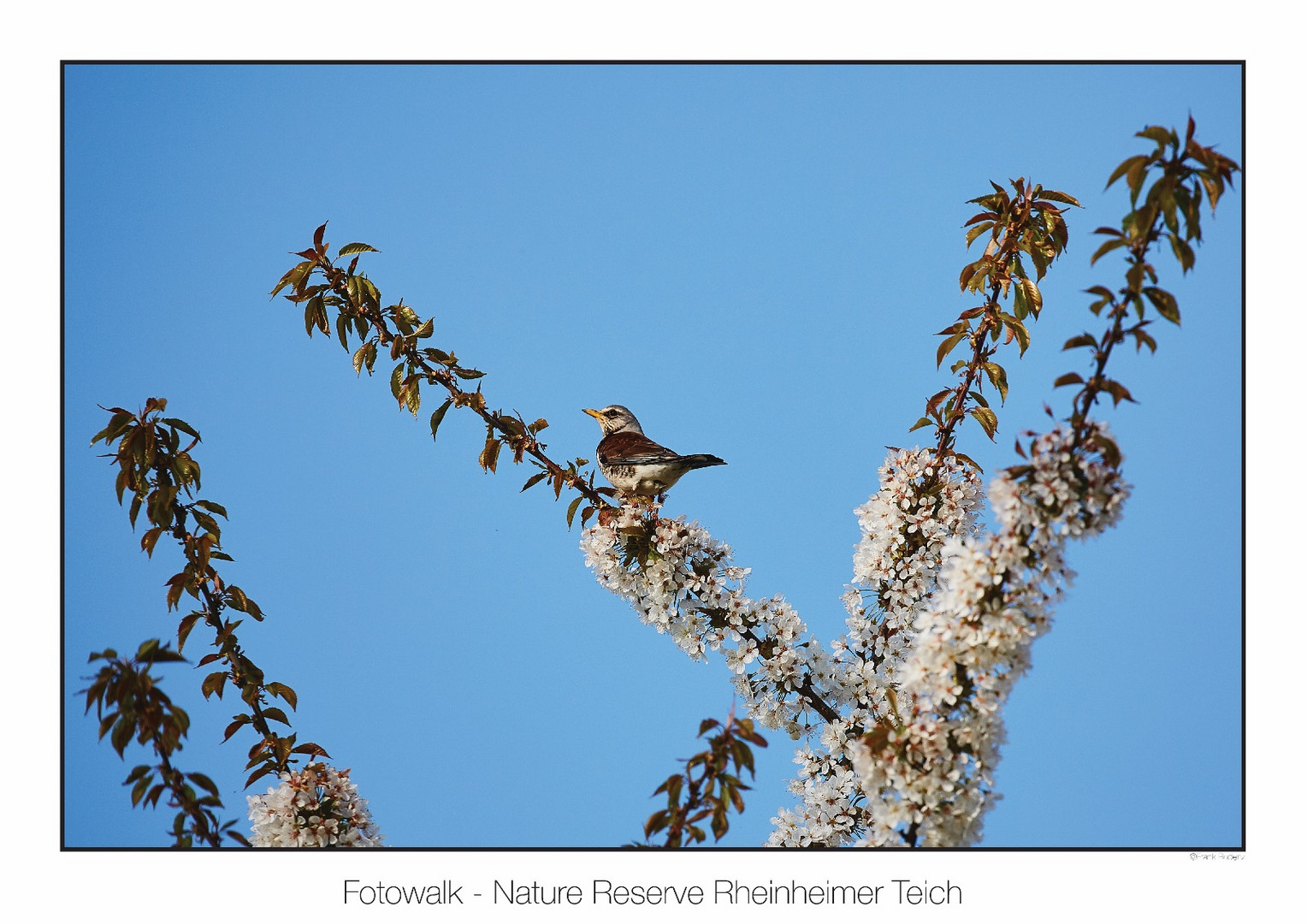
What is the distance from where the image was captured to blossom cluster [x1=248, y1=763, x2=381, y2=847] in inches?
154

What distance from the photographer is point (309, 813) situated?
155 inches

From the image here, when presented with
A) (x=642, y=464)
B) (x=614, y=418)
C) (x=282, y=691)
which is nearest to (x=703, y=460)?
(x=642, y=464)

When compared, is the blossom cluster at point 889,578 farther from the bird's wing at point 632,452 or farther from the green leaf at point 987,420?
the bird's wing at point 632,452

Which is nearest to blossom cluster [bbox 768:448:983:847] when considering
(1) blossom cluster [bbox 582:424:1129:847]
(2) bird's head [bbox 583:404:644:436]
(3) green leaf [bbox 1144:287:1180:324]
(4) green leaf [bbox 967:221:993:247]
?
(1) blossom cluster [bbox 582:424:1129:847]

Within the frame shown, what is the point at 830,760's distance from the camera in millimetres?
4395

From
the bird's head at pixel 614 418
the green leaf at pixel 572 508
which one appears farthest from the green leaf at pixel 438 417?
the bird's head at pixel 614 418

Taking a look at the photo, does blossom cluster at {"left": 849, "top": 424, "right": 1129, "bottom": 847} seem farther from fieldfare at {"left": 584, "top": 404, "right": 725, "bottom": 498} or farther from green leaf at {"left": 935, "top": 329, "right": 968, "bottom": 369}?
fieldfare at {"left": 584, "top": 404, "right": 725, "bottom": 498}

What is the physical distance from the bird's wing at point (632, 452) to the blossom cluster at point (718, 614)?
169 cm

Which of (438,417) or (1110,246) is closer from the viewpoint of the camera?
(1110,246)

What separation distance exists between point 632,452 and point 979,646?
342 centimetres

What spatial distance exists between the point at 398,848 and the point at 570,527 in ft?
4.77

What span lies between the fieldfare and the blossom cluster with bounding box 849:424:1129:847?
2871 millimetres

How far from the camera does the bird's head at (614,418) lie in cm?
776

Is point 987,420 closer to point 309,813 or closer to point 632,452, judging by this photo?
point 632,452
